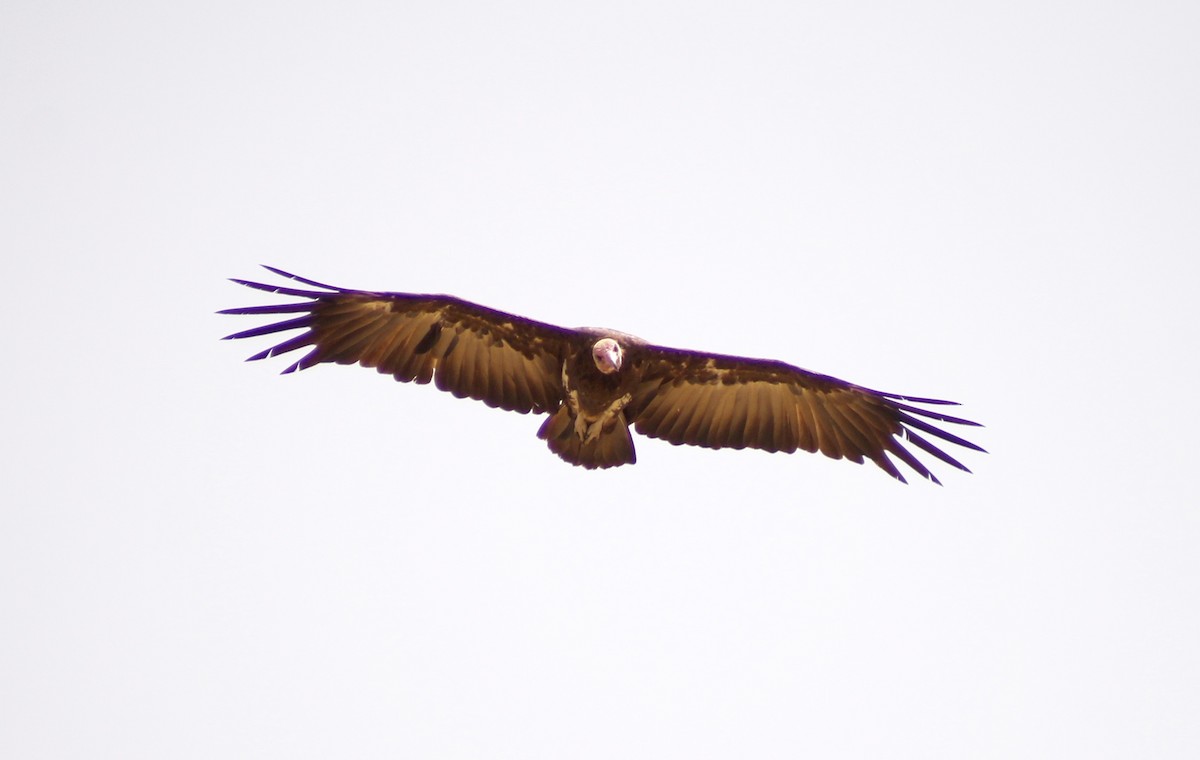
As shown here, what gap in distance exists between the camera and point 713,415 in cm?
1242

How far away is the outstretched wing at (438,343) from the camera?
11.3 meters

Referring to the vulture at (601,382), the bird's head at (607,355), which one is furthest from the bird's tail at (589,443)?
the bird's head at (607,355)

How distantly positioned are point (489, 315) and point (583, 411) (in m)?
1.33

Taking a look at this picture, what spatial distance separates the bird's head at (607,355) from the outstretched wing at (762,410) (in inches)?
22.0

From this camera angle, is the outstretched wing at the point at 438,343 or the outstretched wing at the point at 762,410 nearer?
the outstretched wing at the point at 438,343

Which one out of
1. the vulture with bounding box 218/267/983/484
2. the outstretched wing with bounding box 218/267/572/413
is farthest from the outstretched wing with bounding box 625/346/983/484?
the outstretched wing with bounding box 218/267/572/413

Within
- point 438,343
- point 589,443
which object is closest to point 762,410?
point 589,443

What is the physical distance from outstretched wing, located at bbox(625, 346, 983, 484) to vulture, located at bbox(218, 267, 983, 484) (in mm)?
12

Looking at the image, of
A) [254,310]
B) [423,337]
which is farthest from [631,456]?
[254,310]

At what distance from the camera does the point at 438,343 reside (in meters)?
11.8

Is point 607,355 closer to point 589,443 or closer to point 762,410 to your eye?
point 589,443

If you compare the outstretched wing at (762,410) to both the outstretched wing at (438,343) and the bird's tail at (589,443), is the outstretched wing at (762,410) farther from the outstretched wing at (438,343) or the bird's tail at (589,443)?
the outstretched wing at (438,343)

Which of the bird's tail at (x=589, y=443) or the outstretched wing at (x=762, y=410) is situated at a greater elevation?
the outstretched wing at (x=762, y=410)

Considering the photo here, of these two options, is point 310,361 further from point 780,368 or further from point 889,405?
point 889,405
